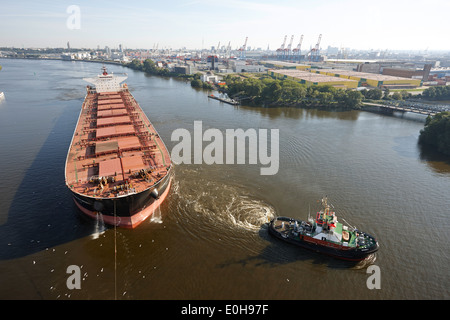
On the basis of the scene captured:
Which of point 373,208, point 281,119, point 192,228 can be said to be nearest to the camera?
point 192,228

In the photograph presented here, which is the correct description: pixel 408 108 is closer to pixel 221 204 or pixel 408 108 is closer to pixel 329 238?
pixel 329 238

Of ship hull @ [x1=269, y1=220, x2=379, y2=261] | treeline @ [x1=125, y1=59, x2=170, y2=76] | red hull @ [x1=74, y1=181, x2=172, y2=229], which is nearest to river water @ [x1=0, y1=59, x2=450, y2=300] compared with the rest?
ship hull @ [x1=269, y1=220, x2=379, y2=261]

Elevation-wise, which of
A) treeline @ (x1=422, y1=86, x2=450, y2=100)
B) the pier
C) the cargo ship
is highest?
treeline @ (x1=422, y1=86, x2=450, y2=100)

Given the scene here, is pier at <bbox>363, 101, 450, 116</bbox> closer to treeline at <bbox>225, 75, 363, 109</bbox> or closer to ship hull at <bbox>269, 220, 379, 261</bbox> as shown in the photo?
treeline at <bbox>225, 75, 363, 109</bbox>

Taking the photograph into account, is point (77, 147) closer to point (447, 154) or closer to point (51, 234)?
point (51, 234)

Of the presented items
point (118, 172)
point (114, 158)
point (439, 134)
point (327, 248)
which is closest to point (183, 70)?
point (114, 158)

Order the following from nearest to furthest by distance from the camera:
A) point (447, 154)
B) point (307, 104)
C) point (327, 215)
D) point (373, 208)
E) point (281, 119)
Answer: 1. point (327, 215)
2. point (373, 208)
3. point (447, 154)
4. point (281, 119)
5. point (307, 104)

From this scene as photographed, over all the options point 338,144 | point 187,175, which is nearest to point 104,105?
point 187,175

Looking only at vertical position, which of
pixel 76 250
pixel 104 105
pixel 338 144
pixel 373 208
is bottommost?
pixel 76 250
